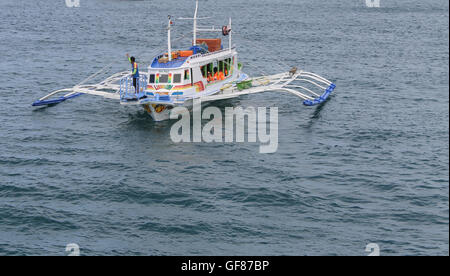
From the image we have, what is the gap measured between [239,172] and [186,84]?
1281 cm

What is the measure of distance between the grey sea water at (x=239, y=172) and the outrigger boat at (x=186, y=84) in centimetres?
187

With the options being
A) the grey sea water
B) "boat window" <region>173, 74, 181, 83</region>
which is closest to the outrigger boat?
"boat window" <region>173, 74, 181, 83</region>

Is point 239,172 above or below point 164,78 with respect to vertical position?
below

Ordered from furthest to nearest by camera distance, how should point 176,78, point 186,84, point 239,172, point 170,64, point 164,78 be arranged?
point 186,84, point 170,64, point 176,78, point 164,78, point 239,172

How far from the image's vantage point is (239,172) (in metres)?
39.7

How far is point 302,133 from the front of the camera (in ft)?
155

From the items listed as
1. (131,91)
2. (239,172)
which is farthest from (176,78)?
(239,172)

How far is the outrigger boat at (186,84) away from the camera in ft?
157

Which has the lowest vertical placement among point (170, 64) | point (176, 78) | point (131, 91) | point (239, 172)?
point (239, 172)

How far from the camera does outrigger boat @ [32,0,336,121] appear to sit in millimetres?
47938

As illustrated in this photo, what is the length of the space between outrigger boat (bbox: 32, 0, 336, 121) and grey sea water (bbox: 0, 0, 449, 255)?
6.14 feet

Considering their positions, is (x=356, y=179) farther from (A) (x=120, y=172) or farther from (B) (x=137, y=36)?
(B) (x=137, y=36)

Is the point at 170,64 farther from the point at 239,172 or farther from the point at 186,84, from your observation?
the point at 239,172

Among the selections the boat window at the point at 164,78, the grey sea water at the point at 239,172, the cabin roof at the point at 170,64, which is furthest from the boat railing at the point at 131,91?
the grey sea water at the point at 239,172
